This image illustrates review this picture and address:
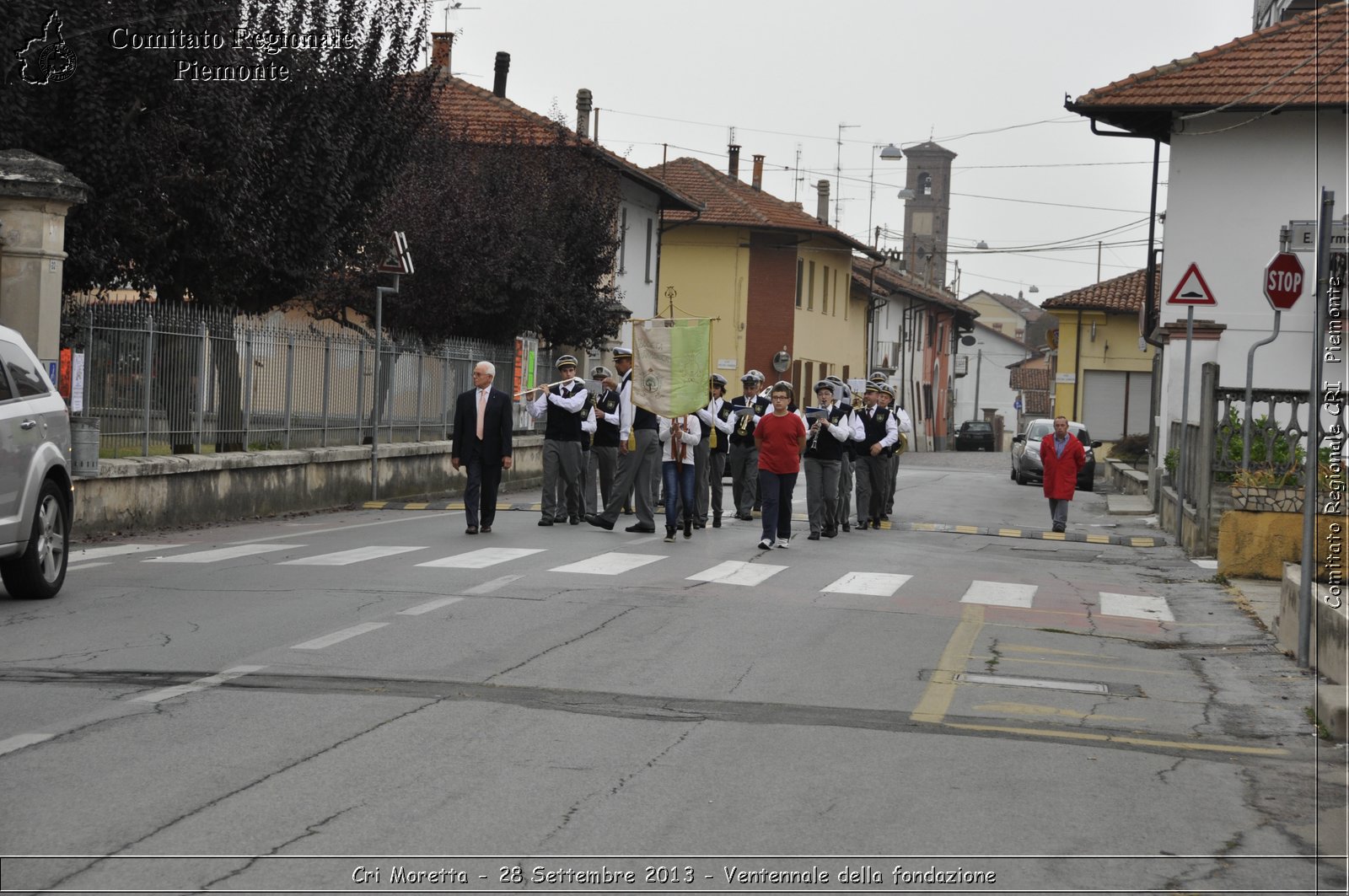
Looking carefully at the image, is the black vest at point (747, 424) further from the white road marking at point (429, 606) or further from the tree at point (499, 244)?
the white road marking at point (429, 606)

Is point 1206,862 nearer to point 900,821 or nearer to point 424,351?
point 900,821

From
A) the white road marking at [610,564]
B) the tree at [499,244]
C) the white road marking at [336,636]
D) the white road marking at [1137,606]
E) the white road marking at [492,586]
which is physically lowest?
the white road marking at [1137,606]

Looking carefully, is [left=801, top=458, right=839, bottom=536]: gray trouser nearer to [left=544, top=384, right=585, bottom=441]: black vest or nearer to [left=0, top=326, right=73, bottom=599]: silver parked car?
[left=544, top=384, right=585, bottom=441]: black vest

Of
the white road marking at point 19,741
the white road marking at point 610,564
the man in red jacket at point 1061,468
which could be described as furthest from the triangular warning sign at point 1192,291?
the white road marking at point 19,741

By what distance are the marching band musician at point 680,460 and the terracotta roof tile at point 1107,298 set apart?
3944cm

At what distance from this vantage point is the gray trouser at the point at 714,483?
20312mm

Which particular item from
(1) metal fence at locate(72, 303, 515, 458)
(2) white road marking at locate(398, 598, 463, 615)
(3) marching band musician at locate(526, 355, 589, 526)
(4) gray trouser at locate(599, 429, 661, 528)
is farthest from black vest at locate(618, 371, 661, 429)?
(2) white road marking at locate(398, 598, 463, 615)

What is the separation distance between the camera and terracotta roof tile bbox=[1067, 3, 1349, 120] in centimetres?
2886

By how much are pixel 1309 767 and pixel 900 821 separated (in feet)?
8.37

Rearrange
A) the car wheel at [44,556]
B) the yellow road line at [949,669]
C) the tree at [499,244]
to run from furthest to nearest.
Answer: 1. the tree at [499,244]
2. the car wheel at [44,556]
3. the yellow road line at [949,669]

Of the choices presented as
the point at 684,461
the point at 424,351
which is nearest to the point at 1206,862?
the point at 684,461

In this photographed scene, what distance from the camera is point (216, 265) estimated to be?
20.9 metres

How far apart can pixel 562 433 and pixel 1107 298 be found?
41.1 metres

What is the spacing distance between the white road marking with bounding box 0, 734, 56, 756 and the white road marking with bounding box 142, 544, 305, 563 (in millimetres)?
7408
